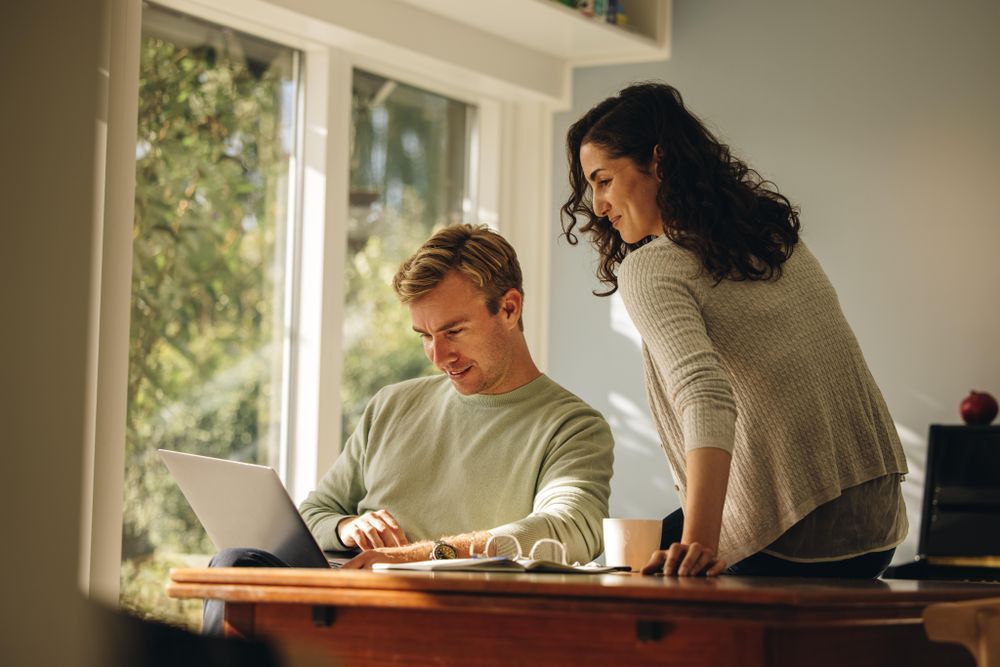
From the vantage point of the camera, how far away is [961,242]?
3.78 m

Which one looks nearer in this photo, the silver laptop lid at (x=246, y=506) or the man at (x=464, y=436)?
the silver laptop lid at (x=246, y=506)

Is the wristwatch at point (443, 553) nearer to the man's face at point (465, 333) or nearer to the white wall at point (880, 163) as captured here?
the man's face at point (465, 333)

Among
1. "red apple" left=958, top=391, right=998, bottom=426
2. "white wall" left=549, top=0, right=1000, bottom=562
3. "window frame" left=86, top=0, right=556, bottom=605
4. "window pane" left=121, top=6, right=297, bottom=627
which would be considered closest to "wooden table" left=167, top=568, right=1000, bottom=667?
"window frame" left=86, top=0, right=556, bottom=605

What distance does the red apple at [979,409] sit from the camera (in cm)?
358

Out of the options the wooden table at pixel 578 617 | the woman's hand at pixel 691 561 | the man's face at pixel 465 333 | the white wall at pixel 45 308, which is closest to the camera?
the white wall at pixel 45 308

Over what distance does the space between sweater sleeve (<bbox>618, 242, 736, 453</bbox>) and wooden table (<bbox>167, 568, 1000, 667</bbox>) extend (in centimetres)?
22

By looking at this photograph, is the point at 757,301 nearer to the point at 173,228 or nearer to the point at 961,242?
the point at 173,228

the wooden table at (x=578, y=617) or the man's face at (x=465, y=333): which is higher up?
the man's face at (x=465, y=333)

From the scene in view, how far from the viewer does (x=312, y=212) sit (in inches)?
146

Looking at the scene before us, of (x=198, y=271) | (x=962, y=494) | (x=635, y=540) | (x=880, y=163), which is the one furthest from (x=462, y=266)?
(x=880, y=163)

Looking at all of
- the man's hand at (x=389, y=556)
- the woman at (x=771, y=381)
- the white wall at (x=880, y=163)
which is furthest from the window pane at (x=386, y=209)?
the woman at (x=771, y=381)

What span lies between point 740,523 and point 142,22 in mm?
2147

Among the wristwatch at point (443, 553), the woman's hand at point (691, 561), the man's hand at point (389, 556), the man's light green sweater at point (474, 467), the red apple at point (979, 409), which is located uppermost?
the red apple at point (979, 409)

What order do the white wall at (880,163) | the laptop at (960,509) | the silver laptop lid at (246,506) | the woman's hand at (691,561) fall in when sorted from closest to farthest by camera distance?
the woman's hand at (691,561)
the silver laptop lid at (246,506)
the laptop at (960,509)
the white wall at (880,163)
